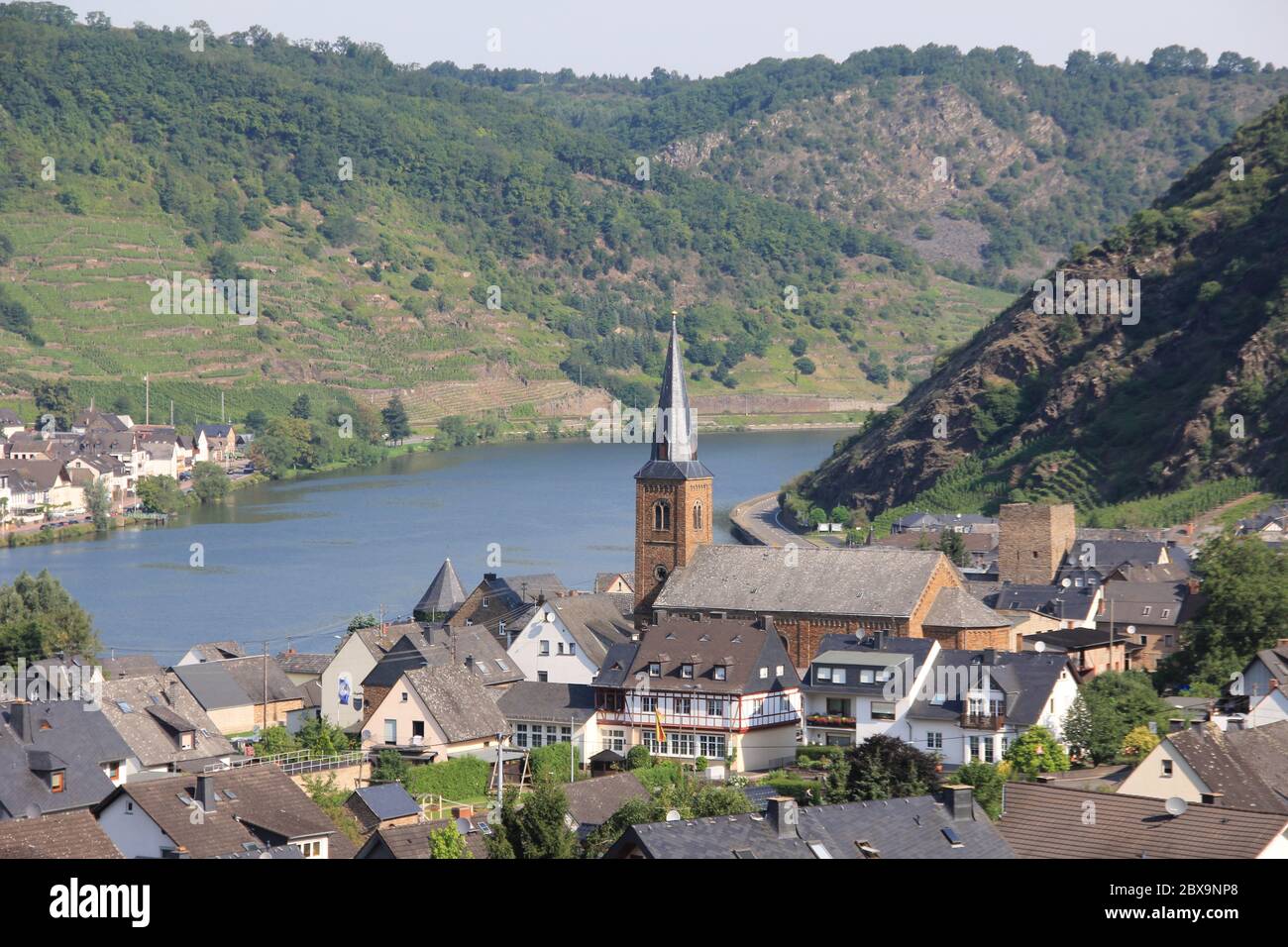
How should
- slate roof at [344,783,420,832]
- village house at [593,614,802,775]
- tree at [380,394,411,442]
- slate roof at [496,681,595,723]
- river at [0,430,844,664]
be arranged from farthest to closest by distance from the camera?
tree at [380,394,411,442] < river at [0,430,844,664] < slate roof at [496,681,595,723] < village house at [593,614,802,775] < slate roof at [344,783,420,832]

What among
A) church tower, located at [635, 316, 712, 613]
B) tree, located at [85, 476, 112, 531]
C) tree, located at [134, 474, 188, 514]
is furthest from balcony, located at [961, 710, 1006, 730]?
tree, located at [134, 474, 188, 514]

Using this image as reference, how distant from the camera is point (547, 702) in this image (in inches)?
1614

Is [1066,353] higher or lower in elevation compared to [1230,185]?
lower

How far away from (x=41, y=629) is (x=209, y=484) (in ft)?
221

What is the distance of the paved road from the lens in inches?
3415

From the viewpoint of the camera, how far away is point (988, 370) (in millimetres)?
101062

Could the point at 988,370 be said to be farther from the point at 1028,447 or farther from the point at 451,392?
the point at 451,392

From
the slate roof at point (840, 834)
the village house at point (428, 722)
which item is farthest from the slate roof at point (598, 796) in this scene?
the village house at point (428, 722)

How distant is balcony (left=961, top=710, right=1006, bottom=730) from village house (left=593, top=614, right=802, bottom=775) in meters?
3.82

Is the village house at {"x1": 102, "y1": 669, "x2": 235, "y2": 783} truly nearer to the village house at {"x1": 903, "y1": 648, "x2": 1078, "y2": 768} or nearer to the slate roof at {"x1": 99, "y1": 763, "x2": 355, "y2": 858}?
the slate roof at {"x1": 99, "y1": 763, "x2": 355, "y2": 858}

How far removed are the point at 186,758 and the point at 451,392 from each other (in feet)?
440

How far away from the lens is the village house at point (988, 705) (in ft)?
119

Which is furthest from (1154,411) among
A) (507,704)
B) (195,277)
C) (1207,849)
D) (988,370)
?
(195,277)
